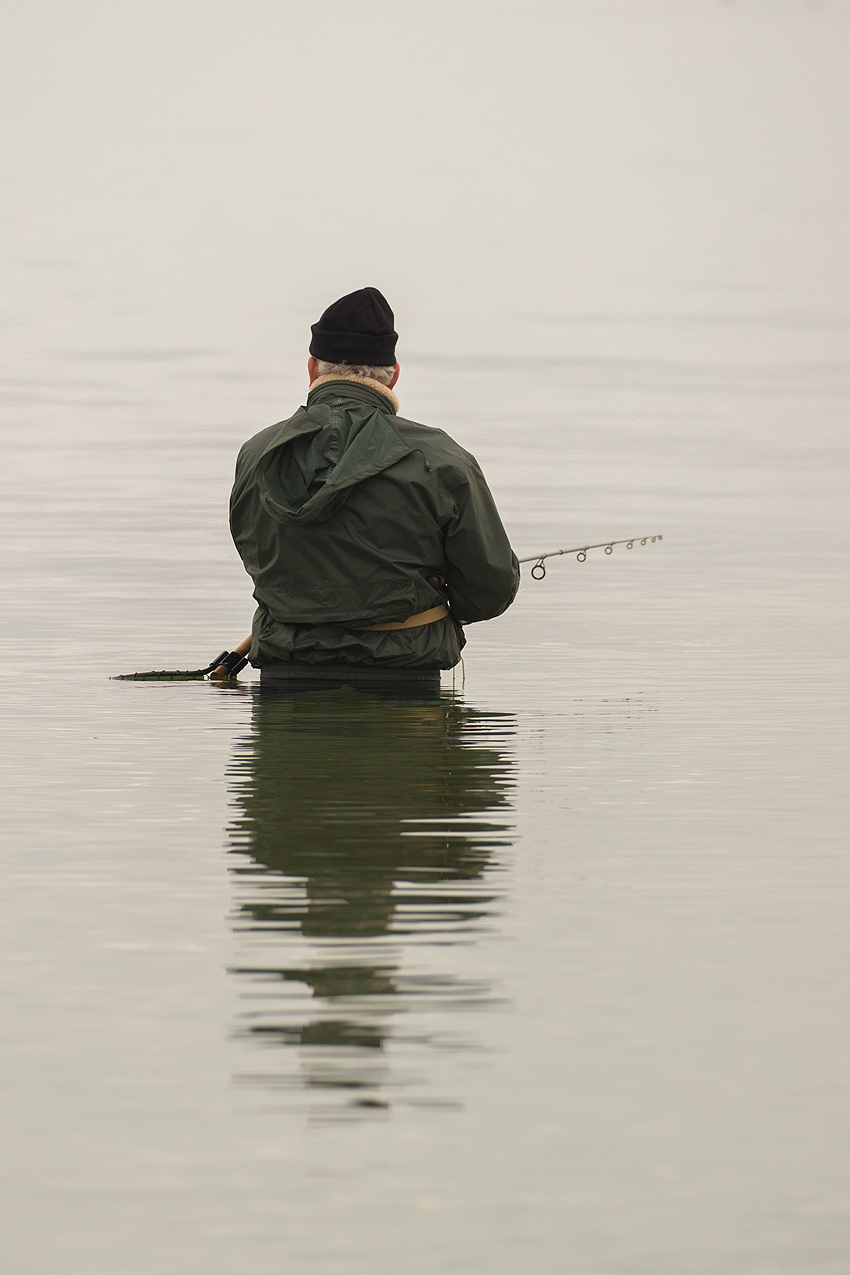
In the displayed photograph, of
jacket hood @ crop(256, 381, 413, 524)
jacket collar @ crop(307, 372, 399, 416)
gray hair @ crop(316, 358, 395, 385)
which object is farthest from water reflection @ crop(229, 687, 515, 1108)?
gray hair @ crop(316, 358, 395, 385)

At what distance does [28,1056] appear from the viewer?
101 inches

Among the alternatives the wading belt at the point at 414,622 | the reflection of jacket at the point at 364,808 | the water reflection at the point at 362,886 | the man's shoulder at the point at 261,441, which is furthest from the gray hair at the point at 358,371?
the water reflection at the point at 362,886

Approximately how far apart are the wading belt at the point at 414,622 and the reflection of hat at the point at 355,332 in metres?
0.86

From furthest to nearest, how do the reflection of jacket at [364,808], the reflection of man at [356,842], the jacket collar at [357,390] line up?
the jacket collar at [357,390]
the reflection of jacket at [364,808]
the reflection of man at [356,842]

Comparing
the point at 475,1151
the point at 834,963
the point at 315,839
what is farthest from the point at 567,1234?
the point at 315,839

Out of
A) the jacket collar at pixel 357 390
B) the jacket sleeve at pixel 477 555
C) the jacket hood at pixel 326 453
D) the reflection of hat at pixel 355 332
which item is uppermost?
the reflection of hat at pixel 355 332

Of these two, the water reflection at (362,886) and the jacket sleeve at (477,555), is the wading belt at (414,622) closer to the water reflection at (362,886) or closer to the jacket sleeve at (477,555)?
the jacket sleeve at (477,555)

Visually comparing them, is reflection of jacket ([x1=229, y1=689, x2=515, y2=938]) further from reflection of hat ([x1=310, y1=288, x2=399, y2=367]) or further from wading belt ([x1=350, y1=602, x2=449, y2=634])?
reflection of hat ([x1=310, y1=288, x2=399, y2=367])

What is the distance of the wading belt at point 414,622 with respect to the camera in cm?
642

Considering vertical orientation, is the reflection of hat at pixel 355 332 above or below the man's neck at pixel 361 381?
above

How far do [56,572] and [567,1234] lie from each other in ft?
47.7

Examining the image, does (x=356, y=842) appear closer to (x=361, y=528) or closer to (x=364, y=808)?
(x=364, y=808)

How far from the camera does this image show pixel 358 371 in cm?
660

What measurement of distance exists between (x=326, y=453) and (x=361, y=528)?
28 cm
